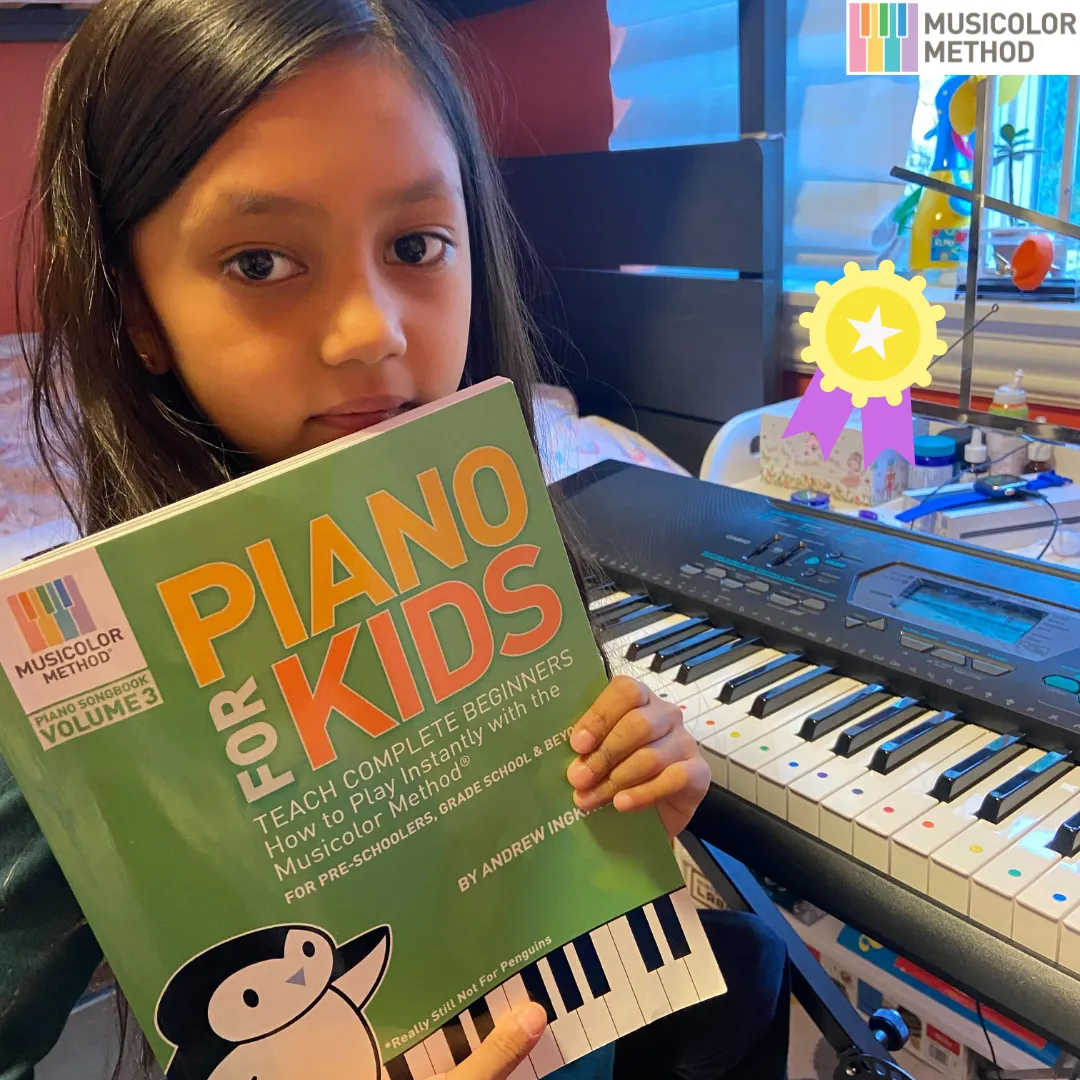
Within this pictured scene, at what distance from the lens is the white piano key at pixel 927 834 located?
670 mm

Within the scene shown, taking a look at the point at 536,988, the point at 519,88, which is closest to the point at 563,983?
the point at 536,988

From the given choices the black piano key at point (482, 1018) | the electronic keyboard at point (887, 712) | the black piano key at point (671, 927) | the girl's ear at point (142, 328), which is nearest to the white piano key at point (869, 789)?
the electronic keyboard at point (887, 712)

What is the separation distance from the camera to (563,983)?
541 millimetres

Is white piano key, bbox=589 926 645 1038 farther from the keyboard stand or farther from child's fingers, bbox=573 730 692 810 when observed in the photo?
the keyboard stand

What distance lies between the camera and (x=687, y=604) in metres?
1.00

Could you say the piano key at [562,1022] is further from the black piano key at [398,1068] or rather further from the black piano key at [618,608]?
the black piano key at [618,608]

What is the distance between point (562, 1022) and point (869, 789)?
32 cm

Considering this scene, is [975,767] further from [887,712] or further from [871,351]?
[871,351]

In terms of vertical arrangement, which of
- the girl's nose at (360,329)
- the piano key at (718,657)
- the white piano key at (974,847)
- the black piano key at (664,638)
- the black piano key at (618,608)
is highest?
the girl's nose at (360,329)

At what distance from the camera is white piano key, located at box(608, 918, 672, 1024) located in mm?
551

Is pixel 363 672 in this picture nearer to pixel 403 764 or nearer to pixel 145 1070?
pixel 403 764

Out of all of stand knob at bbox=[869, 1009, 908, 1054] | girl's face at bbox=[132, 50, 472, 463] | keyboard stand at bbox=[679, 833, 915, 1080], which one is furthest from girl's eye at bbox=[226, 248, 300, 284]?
stand knob at bbox=[869, 1009, 908, 1054]

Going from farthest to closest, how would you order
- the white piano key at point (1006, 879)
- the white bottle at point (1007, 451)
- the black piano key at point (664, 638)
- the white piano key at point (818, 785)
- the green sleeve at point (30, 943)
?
the white bottle at point (1007, 451) < the black piano key at point (664, 638) < the white piano key at point (818, 785) < the white piano key at point (1006, 879) < the green sleeve at point (30, 943)

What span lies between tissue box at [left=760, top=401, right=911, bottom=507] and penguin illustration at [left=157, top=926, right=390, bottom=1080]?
93cm
